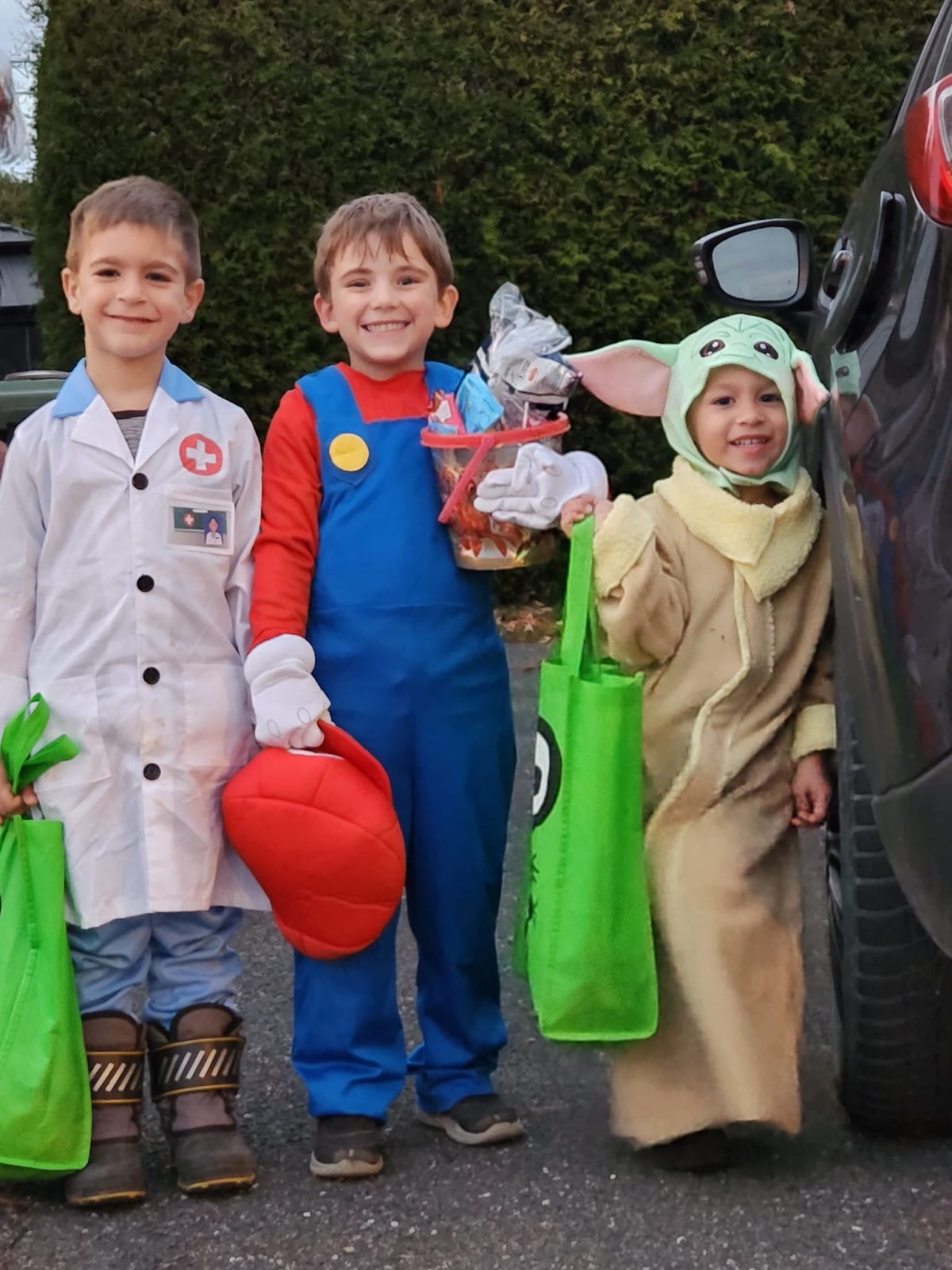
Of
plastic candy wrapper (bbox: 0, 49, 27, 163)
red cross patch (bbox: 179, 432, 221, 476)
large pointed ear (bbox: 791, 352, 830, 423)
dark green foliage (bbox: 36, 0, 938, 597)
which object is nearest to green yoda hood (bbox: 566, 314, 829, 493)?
large pointed ear (bbox: 791, 352, 830, 423)

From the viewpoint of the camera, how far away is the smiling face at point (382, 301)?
9.56 feet

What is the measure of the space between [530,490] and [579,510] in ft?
0.28

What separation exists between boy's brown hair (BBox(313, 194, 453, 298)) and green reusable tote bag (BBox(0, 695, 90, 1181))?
938 millimetres

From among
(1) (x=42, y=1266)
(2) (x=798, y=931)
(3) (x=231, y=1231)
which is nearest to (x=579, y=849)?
(2) (x=798, y=931)

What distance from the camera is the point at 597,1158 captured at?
111 inches

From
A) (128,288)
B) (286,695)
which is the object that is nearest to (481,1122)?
(286,695)

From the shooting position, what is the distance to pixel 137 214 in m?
2.86

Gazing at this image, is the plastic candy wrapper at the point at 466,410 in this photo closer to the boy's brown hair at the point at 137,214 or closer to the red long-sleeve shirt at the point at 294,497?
the red long-sleeve shirt at the point at 294,497

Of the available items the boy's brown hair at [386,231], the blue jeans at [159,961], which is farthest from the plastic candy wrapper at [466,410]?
the blue jeans at [159,961]

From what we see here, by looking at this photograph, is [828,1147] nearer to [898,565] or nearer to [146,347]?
[898,565]

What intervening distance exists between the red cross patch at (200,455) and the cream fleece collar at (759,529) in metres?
0.79

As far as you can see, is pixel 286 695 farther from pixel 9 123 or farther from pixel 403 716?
pixel 9 123

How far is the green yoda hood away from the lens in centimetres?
274

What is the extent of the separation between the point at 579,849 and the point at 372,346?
944 millimetres
